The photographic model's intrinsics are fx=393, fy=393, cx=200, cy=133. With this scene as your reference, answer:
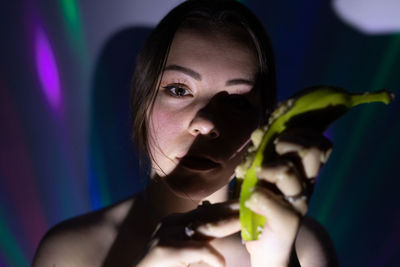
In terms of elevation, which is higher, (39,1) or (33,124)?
(39,1)

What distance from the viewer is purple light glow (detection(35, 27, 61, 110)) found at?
1386mm

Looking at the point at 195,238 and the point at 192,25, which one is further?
the point at 192,25

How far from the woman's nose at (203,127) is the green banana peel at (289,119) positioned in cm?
20

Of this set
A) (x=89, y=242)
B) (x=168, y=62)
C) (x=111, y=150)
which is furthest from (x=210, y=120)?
(x=111, y=150)

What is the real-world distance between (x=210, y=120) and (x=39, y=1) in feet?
2.88

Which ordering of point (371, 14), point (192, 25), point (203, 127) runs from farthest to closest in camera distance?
point (371, 14)
point (192, 25)
point (203, 127)

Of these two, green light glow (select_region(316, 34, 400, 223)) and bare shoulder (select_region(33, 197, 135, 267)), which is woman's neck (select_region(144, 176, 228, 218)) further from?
green light glow (select_region(316, 34, 400, 223))

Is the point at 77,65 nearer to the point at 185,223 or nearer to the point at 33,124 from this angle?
the point at 33,124

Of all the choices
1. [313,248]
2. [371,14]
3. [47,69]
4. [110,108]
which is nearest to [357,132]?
[371,14]

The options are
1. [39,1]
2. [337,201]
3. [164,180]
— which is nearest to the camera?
[164,180]

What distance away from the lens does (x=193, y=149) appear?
0.88m

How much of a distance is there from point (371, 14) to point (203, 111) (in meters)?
0.80

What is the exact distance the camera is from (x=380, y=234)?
145cm

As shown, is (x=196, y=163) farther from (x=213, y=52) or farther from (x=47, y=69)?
(x=47, y=69)
